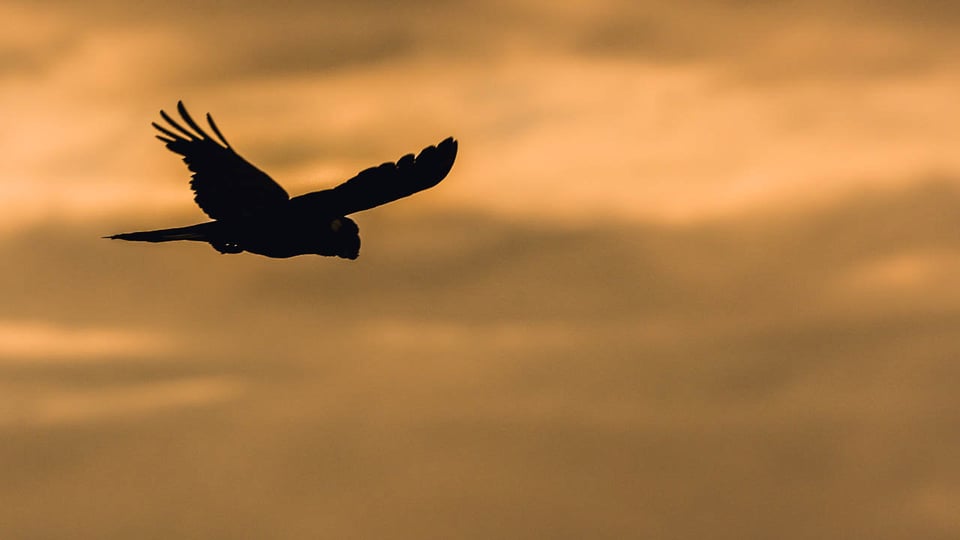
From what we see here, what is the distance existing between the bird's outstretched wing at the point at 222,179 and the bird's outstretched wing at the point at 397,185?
1.88ft

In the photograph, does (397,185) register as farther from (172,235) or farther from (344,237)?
(172,235)

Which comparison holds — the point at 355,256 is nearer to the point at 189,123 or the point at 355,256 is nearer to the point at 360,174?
the point at 360,174

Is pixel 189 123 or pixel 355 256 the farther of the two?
pixel 355 256

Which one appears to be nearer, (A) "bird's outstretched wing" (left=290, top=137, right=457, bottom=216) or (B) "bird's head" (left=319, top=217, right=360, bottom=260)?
(A) "bird's outstretched wing" (left=290, top=137, right=457, bottom=216)

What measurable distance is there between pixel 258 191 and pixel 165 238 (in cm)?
169

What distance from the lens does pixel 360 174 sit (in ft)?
87.1

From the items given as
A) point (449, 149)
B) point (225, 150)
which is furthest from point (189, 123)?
point (449, 149)

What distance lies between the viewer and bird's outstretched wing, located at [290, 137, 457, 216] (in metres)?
26.8

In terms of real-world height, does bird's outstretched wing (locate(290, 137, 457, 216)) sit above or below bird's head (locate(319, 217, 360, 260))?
above

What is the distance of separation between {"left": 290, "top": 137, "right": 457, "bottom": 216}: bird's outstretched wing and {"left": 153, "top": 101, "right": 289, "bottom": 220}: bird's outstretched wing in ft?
1.88

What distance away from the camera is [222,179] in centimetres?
2661

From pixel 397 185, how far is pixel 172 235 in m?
3.74

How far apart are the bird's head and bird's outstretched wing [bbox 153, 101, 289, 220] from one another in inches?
40.4

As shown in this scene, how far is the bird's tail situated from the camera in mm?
26047
